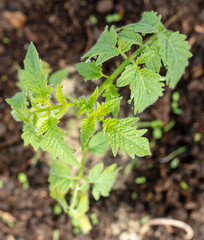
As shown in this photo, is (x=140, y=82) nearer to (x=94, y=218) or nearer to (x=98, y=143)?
(x=98, y=143)

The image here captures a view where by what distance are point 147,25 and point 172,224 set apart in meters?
1.68

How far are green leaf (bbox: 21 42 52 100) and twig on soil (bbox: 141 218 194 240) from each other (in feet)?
5.40

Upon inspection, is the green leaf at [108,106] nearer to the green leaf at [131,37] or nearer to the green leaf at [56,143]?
the green leaf at [56,143]

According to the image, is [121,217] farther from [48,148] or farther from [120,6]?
[120,6]

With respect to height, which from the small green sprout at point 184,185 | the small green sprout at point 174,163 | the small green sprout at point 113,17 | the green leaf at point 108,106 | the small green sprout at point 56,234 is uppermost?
the small green sprout at point 113,17

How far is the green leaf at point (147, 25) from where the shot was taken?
1208 mm

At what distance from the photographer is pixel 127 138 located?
1.05 meters

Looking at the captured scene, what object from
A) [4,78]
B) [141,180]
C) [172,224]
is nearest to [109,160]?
[141,180]

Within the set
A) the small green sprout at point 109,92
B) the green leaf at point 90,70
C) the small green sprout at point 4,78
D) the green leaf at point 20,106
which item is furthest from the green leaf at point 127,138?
the small green sprout at point 4,78

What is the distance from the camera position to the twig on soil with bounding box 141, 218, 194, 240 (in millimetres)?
2240

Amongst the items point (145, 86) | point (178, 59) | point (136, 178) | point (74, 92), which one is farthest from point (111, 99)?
point (136, 178)

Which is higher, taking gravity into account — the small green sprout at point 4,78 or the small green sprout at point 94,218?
the small green sprout at point 4,78

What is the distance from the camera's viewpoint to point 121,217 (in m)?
2.34

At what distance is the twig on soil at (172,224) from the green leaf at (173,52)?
4.65 ft
